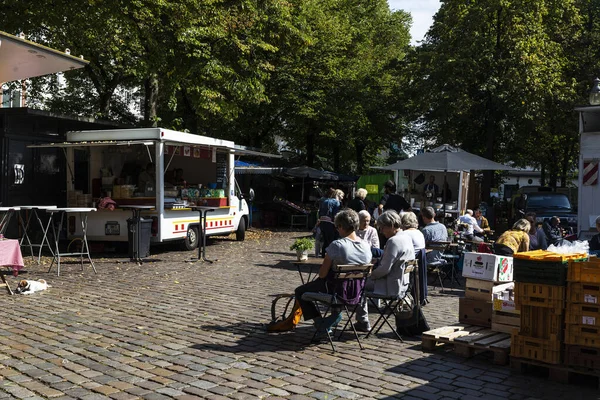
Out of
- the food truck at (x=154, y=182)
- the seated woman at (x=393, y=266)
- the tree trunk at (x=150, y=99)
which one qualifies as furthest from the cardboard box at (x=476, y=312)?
the tree trunk at (x=150, y=99)

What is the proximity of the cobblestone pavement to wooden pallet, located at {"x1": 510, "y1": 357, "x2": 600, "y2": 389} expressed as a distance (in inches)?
4.4

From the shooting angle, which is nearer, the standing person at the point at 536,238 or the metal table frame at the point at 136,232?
the standing person at the point at 536,238

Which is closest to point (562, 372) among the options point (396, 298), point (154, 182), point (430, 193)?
point (396, 298)

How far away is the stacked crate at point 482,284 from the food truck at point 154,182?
854cm

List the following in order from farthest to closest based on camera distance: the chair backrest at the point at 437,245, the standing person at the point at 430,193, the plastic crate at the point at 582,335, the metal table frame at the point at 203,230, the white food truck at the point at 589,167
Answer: the standing person at the point at 430,193 → the metal table frame at the point at 203,230 → the white food truck at the point at 589,167 → the chair backrest at the point at 437,245 → the plastic crate at the point at 582,335

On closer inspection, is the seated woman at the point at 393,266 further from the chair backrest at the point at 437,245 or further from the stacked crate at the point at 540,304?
the chair backrest at the point at 437,245

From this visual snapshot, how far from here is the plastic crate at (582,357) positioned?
5.47 meters

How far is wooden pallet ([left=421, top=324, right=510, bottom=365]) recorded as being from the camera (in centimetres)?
619

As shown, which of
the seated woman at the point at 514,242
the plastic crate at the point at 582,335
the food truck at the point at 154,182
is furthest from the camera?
the food truck at the point at 154,182

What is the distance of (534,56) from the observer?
86.3ft

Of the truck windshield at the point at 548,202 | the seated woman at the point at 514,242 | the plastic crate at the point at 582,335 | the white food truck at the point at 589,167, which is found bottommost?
the plastic crate at the point at 582,335

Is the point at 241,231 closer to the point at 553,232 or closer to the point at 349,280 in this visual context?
the point at 553,232

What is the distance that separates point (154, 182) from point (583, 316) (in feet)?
39.7

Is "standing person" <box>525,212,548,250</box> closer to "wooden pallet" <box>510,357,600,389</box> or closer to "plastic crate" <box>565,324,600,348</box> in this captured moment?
"wooden pallet" <box>510,357,600,389</box>
